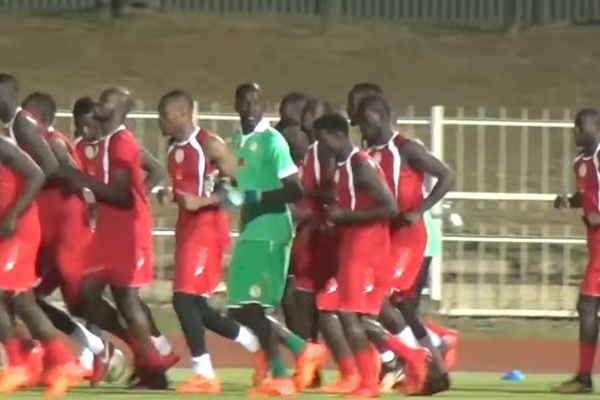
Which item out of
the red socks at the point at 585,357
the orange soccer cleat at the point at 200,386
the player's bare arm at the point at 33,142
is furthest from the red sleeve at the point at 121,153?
the red socks at the point at 585,357

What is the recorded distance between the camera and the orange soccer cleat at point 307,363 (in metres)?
13.7

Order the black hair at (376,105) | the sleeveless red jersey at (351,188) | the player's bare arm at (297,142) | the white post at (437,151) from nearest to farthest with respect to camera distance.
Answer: the sleeveless red jersey at (351,188) < the black hair at (376,105) < the player's bare arm at (297,142) < the white post at (437,151)

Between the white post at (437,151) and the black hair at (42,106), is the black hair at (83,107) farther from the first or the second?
the white post at (437,151)

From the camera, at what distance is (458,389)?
14.6 m

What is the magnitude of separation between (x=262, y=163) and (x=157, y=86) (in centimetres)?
1694

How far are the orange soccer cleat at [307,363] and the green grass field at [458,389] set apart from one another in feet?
0.30

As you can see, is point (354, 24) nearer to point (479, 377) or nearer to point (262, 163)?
point (479, 377)

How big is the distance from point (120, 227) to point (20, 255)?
94cm

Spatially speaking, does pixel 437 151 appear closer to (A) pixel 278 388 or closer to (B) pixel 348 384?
(B) pixel 348 384

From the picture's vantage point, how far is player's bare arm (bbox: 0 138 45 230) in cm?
1280

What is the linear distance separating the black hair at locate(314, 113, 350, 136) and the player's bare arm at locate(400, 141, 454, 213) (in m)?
0.49

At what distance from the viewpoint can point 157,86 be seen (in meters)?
30.3

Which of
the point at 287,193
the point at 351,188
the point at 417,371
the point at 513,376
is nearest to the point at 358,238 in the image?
the point at 351,188

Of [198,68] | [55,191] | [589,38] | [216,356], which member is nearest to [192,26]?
[198,68]
